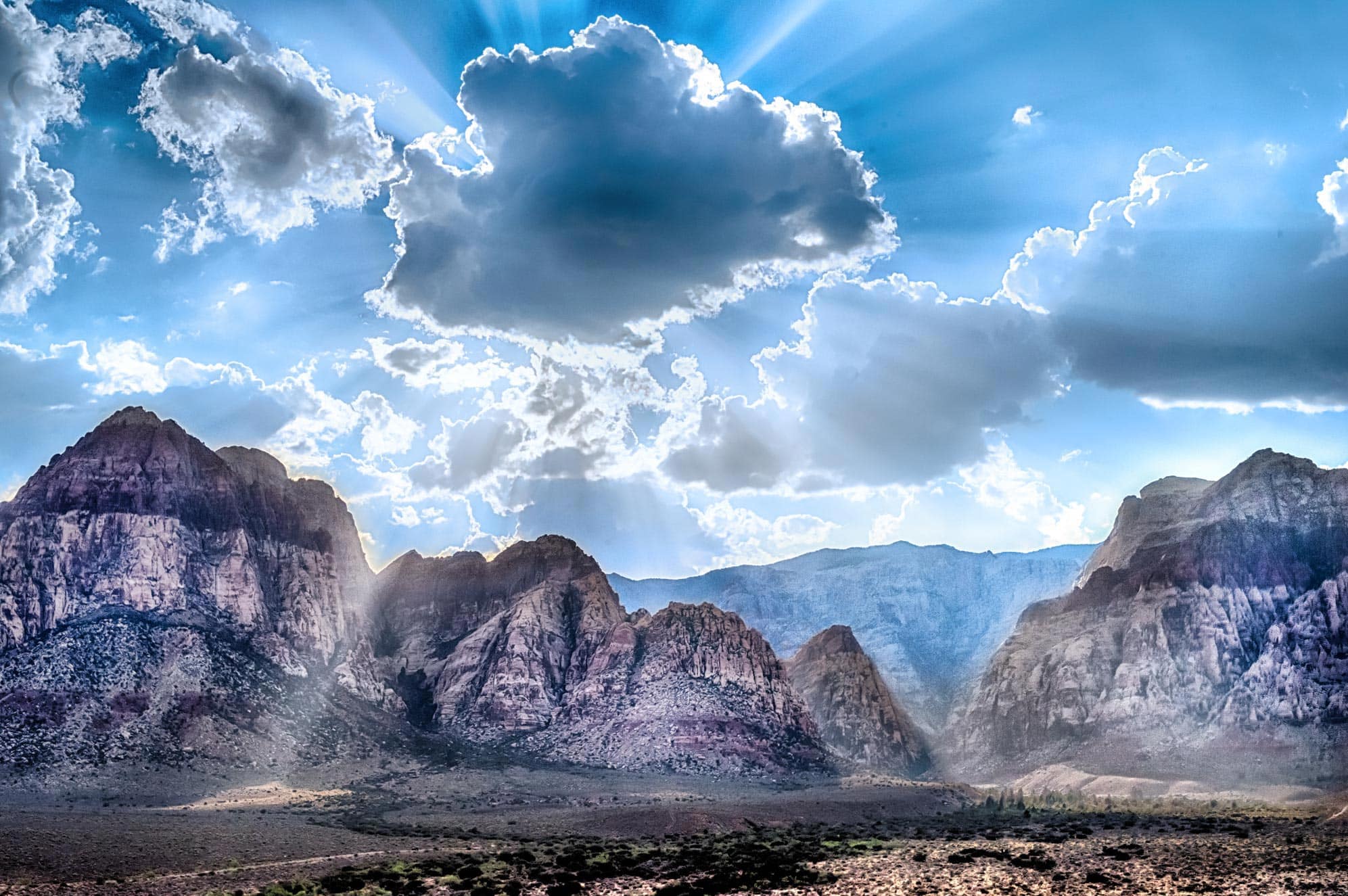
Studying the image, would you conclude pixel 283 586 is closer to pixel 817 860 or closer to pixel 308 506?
pixel 308 506

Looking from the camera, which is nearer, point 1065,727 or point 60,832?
point 60,832

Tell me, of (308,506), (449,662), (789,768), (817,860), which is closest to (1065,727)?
(789,768)

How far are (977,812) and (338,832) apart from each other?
212 feet

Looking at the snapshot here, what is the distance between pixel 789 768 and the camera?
143375 mm

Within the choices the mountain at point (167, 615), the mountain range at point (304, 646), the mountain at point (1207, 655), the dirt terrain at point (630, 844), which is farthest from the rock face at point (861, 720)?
the mountain at point (167, 615)

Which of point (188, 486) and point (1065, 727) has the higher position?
point (188, 486)

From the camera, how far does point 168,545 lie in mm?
131500

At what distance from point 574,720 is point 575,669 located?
14.3 meters

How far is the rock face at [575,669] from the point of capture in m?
143

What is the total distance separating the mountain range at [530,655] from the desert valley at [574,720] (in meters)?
0.51

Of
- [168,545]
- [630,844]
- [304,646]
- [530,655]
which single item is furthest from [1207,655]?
[168,545]

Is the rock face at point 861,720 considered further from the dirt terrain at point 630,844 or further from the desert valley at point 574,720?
the dirt terrain at point 630,844

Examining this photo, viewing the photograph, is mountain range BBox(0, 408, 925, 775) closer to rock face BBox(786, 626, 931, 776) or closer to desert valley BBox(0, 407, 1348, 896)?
desert valley BBox(0, 407, 1348, 896)

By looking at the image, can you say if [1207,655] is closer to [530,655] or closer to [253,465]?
[530,655]
